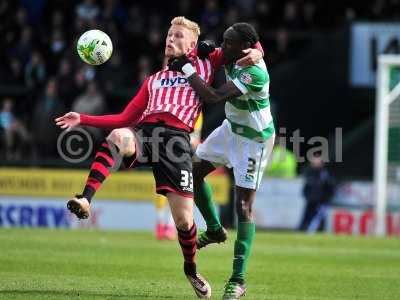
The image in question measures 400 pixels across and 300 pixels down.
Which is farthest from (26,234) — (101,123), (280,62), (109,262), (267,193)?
(280,62)

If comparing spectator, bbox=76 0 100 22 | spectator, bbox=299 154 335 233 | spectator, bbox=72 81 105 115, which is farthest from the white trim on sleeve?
spectator, bbox=76 0 100 22

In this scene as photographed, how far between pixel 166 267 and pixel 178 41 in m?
3.44

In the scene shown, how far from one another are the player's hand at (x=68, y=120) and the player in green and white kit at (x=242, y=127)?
945mm

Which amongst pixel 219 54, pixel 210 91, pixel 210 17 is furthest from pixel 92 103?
pixel 210 91

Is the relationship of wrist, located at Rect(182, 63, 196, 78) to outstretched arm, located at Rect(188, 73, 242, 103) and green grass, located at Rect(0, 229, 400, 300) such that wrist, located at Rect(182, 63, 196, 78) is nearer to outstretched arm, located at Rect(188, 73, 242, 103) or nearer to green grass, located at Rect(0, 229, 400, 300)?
outstretched arm, located at Rect(188, 73, 242, 103)

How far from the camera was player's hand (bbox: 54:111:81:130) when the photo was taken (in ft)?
30.2

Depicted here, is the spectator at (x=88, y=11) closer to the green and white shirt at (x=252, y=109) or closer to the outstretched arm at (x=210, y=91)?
the green and white shirt at (x=252, y=109)

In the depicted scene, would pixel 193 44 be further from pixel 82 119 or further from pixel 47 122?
pixel 47 122

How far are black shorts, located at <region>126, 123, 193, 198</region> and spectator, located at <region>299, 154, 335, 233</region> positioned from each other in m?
11.3

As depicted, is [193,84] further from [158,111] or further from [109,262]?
[109,262]

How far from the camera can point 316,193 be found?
20.3m

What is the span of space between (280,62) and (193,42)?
13986 millimetres

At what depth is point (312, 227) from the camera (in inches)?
819

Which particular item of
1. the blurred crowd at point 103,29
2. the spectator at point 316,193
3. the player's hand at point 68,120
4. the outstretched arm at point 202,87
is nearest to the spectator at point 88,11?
the blurred crowd at point 103,29
